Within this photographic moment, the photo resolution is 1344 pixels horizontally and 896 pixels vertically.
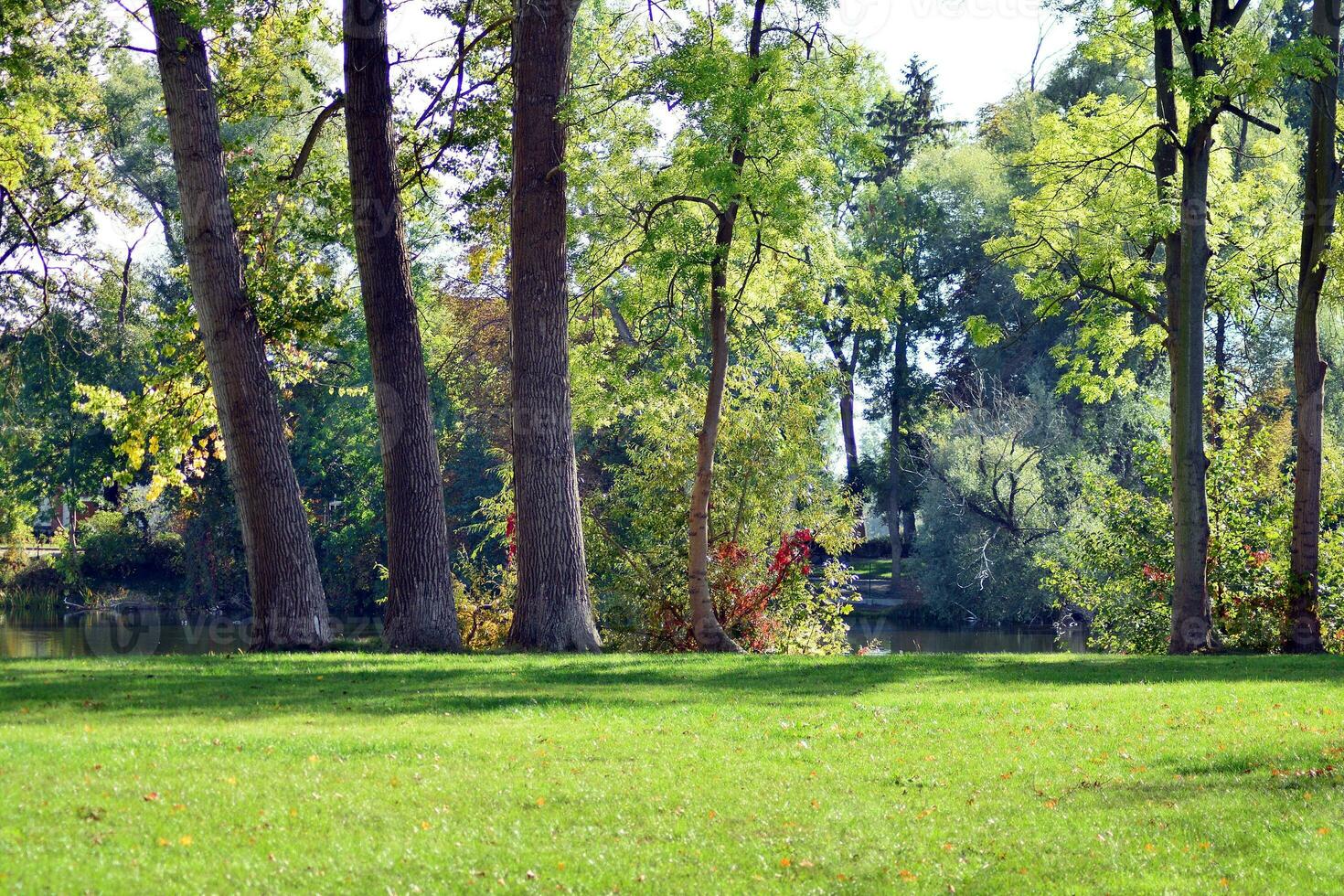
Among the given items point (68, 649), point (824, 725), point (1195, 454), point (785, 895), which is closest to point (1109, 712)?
point (824, 725)

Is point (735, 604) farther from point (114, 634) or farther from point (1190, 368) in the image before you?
point (114, 634)

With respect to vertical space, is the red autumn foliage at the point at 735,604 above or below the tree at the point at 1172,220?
below

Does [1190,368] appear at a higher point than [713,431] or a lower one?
higher

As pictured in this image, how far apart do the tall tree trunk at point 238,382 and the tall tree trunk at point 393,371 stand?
1.09 metres

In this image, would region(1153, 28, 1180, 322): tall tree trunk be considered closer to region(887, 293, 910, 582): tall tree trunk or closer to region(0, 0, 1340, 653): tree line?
region(0, 0, 1340, 653): tree line

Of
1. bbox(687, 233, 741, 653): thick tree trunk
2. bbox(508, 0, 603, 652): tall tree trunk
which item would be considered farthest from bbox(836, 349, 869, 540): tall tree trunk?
bbox(508, 0, 603, 652): tall tree trunk

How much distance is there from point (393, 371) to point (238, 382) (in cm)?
178

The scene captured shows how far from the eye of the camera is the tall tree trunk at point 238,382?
50.5 feet

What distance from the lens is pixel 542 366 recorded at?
16359 millimetres

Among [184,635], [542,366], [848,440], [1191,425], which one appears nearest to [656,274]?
[542,366]

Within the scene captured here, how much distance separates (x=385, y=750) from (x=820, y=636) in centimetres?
1380

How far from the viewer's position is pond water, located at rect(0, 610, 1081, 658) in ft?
105

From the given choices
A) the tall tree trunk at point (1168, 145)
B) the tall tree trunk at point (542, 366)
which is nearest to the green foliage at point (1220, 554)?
the tall tree trunk at point (1168, 145)

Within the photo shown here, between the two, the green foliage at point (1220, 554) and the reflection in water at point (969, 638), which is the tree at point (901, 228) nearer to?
the reflection in water at point (969, 638)
